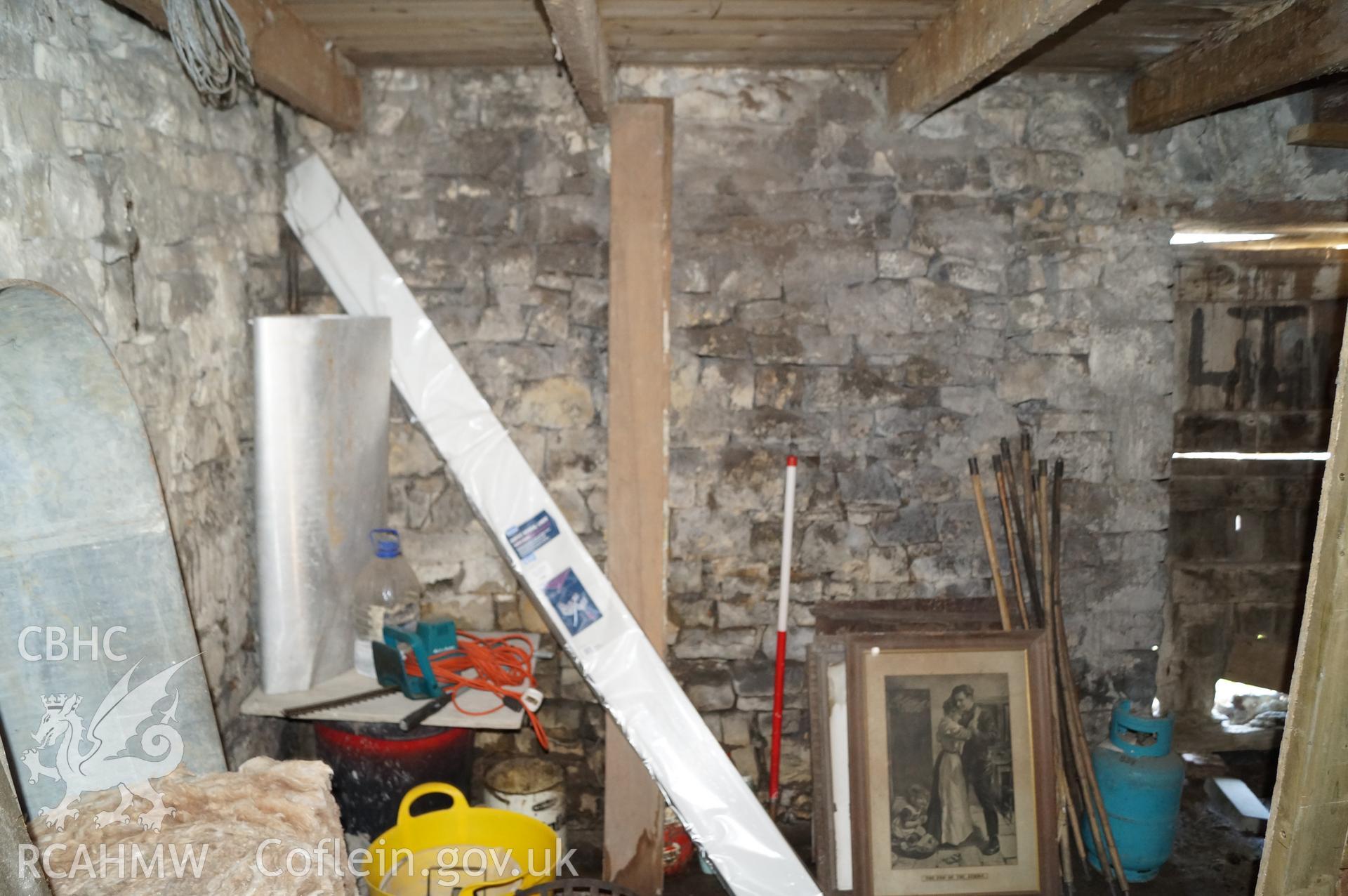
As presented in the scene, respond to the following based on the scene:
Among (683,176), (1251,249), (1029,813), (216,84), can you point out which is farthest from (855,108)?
(1029,813)

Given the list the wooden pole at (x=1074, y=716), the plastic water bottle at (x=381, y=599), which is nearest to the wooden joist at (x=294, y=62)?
the plastic water bottle at (x=381, y=599)

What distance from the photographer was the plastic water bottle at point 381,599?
2650 millimetres

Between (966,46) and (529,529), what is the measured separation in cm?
183

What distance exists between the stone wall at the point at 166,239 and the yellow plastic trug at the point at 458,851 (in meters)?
0.53

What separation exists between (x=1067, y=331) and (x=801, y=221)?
3.13ft

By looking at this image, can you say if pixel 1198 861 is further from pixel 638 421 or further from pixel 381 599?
pixel 381 599

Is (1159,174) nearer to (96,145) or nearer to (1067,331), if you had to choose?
(1067,331)

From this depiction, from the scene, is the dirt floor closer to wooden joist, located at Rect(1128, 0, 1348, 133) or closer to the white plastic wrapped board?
the white plastic wrapped board

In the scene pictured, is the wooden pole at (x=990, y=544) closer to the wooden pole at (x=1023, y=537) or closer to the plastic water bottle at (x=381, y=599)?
the wooden pole at (x=1023, y=537)

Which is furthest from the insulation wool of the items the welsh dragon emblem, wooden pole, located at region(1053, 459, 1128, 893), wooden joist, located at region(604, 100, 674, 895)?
wooden pole, located at region(1053, 459, 1128, 893)

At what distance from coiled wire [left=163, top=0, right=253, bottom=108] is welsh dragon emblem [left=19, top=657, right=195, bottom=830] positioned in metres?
1.33

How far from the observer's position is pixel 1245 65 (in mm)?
2438

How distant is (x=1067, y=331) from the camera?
9.81 ft

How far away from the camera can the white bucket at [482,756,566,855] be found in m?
2.75
